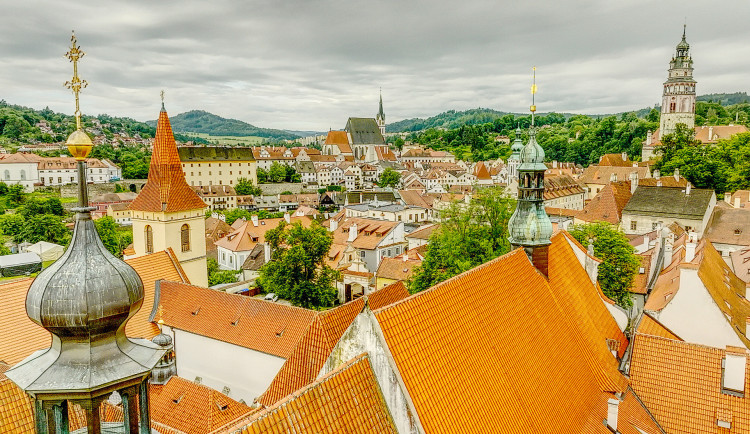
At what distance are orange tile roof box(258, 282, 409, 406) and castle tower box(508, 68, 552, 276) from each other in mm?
4947

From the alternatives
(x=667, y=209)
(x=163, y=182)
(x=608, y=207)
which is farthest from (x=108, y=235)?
(x=667, y=209)

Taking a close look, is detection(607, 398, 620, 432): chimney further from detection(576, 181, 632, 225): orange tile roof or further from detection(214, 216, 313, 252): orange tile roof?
detection(214, 216, 313, 252): orange tile roof

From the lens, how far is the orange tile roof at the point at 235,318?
1872cm

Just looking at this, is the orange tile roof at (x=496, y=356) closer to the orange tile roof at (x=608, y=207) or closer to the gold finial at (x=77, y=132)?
the gold finial at (x=77, y=132)

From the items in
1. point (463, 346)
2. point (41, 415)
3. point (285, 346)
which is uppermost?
point (41, 415)

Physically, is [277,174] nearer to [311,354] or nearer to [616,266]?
[616,266]

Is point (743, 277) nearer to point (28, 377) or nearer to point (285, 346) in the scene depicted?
point (285, 346)

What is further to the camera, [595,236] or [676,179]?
[676,179]

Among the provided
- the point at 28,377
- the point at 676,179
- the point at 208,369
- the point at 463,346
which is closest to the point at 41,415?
the point at 28,377

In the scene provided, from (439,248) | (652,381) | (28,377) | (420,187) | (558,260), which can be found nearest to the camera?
(28,377)

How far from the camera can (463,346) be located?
884 cm

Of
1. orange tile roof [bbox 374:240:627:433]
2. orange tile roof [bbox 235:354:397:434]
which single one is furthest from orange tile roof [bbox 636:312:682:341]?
orange tile roof [bbox 235:354:397:434]

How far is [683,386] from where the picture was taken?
13844 millimetres

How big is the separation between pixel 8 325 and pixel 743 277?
34.2 meters
